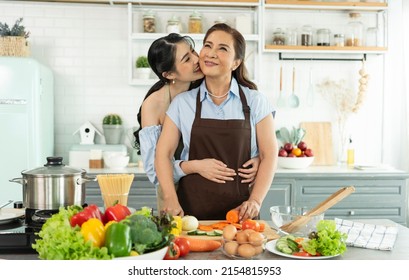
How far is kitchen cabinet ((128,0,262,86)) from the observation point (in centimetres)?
429

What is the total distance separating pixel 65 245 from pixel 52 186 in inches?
17.3

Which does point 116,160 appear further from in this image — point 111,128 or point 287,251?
point 287,251

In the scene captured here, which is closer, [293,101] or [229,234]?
[229,234]

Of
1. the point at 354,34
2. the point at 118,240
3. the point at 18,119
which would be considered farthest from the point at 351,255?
the point at 354,34

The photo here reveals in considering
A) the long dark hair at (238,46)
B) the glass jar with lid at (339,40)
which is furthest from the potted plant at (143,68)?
the long dark hair at (238,46)

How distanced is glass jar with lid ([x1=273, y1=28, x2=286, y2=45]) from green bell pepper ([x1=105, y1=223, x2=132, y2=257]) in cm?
328

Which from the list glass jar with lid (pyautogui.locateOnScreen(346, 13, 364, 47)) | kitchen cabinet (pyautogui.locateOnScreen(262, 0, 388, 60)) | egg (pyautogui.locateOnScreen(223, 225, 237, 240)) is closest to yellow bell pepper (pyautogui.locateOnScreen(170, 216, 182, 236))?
egg (pyautogui.locateOnScreen(223, 225, 237, 240))

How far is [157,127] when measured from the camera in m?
2.43

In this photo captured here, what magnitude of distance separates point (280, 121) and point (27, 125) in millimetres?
1983

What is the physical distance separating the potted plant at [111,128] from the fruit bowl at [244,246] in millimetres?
2892

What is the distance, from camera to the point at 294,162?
4.14m

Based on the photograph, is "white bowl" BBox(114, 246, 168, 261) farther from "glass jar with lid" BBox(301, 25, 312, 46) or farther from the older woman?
"glass jar with lid" BBox(301, 25, 312, 46)
